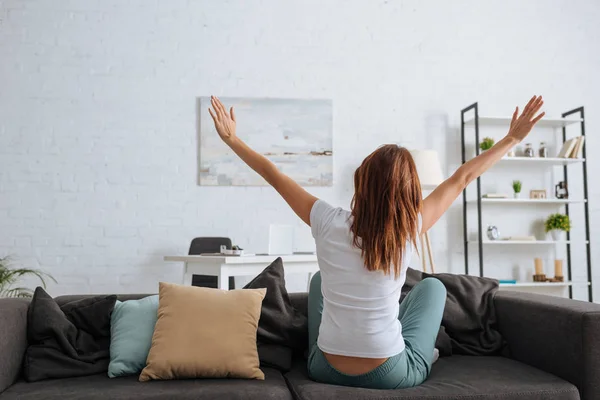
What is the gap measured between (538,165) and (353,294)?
4071 mm

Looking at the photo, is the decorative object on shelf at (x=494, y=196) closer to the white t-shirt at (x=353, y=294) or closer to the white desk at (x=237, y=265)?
the white desk at (x=237, y=265)

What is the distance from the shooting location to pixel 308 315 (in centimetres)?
238

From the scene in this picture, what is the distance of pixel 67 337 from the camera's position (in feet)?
7.38

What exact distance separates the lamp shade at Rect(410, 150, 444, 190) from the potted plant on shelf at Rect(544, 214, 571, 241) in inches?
44.4

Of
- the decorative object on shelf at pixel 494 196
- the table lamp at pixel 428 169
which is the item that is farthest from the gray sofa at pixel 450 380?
the decorative object on shelf at pixel 494 196

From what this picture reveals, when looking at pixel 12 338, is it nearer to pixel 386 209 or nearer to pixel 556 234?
pixel 386 209

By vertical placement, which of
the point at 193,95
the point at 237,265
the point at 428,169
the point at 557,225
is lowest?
the point at 237,265

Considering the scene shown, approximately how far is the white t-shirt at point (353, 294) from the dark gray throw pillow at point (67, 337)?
2.97ft

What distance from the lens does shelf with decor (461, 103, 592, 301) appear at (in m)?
5.10

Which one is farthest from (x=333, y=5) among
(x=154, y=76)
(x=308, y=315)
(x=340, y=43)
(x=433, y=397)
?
(x=433, y=397)

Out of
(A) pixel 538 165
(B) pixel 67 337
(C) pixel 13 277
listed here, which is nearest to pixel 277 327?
(B) pixel 67 337

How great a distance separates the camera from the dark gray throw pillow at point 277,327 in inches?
91.7

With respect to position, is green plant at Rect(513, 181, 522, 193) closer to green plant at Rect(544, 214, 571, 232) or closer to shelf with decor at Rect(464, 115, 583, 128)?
green plant at Rect(544, 214, 571, 232)

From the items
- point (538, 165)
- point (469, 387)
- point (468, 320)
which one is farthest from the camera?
point (538, 165)
